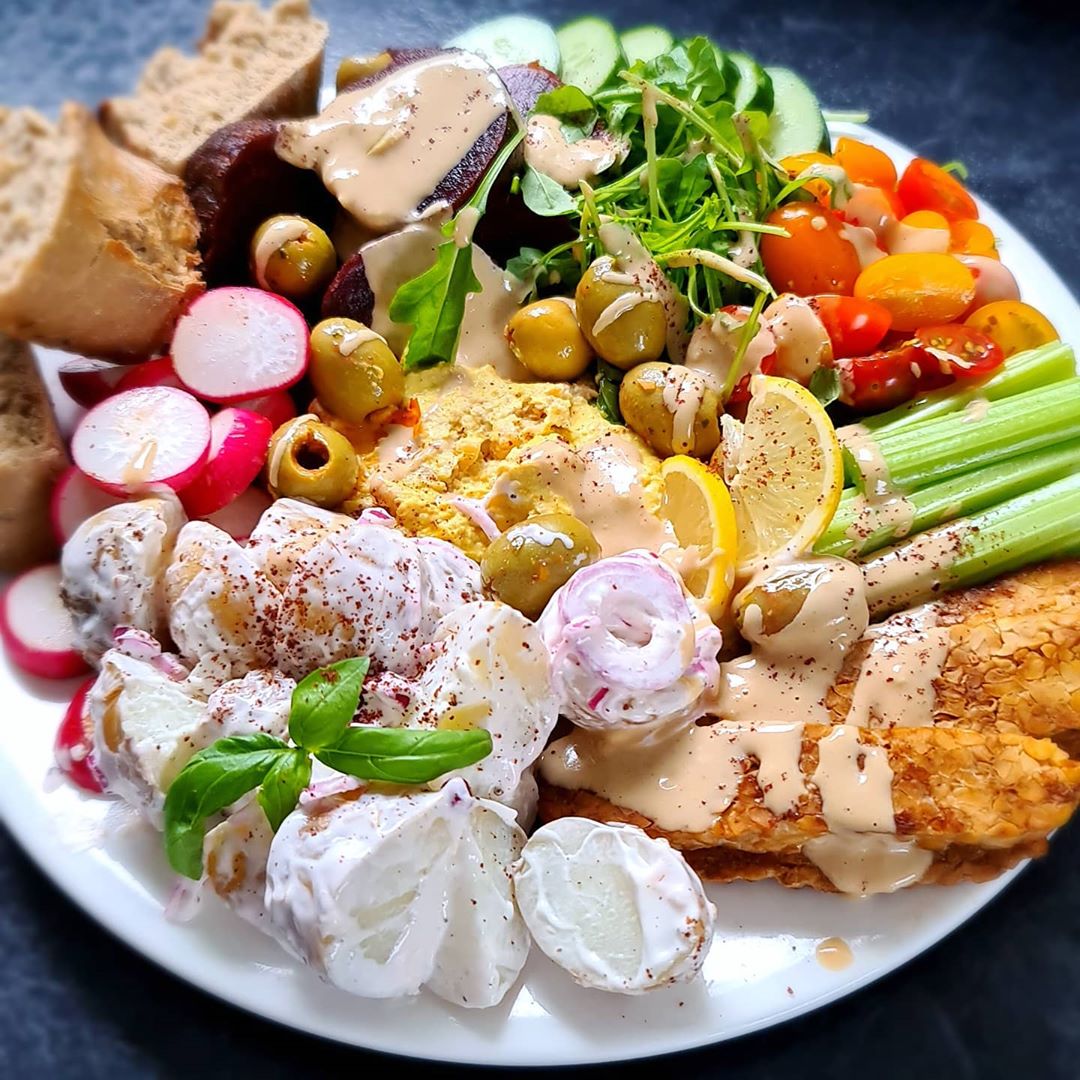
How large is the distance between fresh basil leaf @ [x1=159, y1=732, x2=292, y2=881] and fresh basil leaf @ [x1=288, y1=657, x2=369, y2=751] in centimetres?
5

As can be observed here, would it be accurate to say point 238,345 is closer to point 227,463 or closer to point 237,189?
point 227,463

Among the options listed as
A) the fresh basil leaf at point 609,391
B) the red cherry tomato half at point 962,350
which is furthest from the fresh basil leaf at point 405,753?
the red cherry tomato half at point 962,350

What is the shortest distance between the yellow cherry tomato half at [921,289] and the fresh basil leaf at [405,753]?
1.46 m

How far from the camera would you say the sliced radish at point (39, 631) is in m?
1.86

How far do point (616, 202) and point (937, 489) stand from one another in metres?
0.98

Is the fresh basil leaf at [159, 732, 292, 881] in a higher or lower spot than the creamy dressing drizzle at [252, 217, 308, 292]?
lower

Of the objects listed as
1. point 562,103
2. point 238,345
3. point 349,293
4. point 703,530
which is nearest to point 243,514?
point 238,345

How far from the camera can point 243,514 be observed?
2.09 m

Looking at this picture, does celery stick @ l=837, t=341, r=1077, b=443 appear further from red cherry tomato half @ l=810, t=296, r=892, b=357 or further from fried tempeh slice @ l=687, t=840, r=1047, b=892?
fried tempeh slice @ l=687, t=840, r=1047, b=892

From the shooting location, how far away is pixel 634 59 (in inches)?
113

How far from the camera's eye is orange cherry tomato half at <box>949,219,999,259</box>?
8.30 ft

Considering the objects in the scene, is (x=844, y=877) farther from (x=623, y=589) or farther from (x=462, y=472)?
(x=462, y=472)

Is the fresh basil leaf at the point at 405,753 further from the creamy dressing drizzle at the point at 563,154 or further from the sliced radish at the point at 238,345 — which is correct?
the creamy dressing drizzle at the point at 563,154

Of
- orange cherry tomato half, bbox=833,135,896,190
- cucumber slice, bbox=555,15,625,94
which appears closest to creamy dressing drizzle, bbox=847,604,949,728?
orange cherry tomato half, bbox=833,135,896,190
